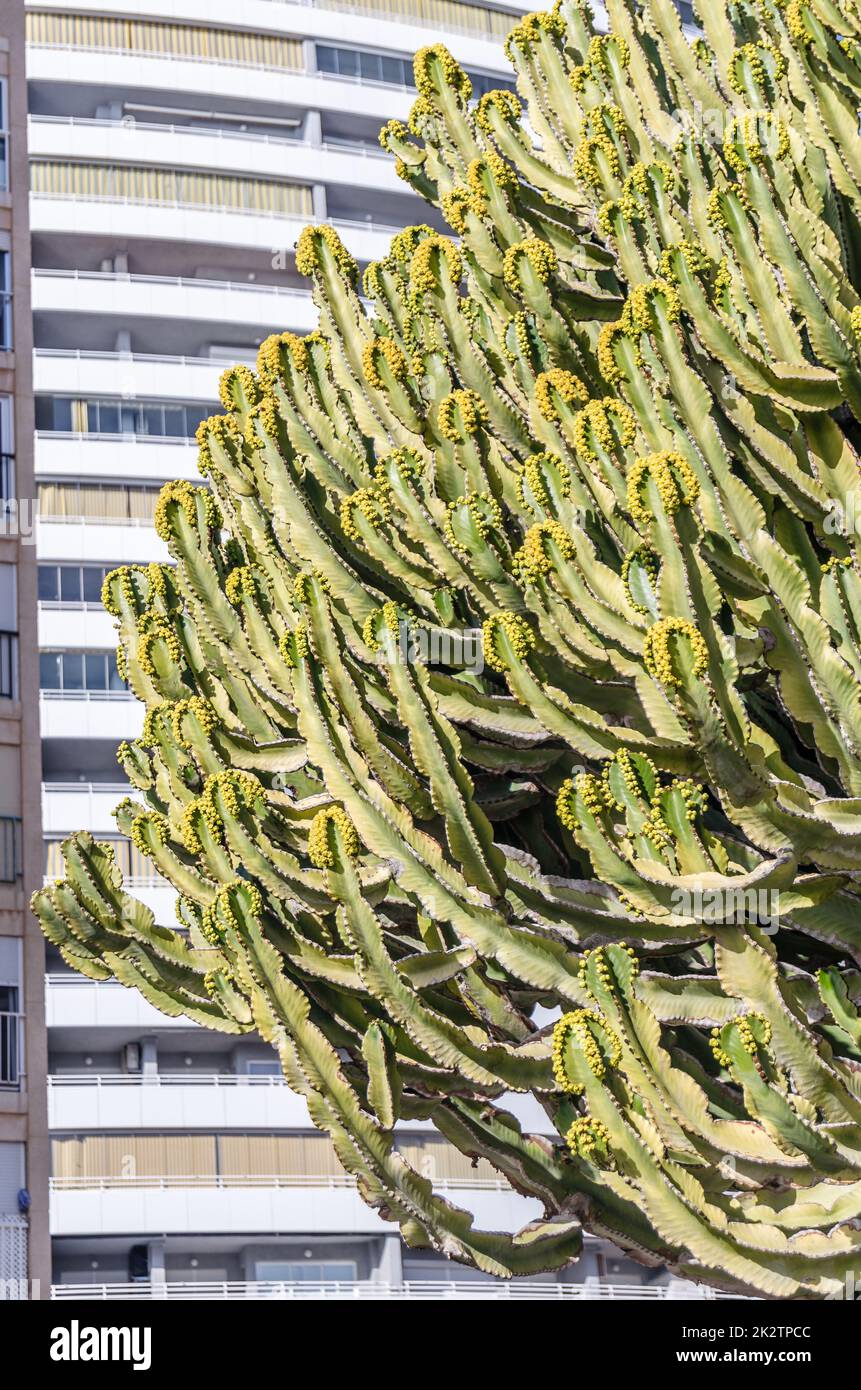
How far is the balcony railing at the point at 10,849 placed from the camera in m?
24.6

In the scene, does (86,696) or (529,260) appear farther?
(86,696)

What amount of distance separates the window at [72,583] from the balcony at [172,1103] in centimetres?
740

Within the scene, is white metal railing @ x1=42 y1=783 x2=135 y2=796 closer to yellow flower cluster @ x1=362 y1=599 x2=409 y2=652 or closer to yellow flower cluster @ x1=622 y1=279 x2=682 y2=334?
yellow flower cluster @ x1=362 y1=599 x2=409 y2=652

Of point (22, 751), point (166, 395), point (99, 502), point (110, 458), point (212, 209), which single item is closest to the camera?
point (22, 751)

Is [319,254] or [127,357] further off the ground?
[127,357]

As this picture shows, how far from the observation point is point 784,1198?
7.29m

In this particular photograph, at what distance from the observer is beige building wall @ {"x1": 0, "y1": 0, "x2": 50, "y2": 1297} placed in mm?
23078

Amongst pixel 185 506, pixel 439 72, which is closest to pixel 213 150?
pixel 439 72

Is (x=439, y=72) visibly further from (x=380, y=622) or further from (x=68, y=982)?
(x=68, y=982)

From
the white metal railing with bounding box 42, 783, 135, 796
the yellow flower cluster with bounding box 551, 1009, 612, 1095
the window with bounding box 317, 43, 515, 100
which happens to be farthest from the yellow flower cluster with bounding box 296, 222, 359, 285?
the window with bounding box 317, 43, 515, 100

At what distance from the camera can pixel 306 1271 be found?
27.0 meters

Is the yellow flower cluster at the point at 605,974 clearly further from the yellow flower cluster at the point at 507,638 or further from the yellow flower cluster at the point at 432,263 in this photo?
the yellow flower cluster at the point at 432,263

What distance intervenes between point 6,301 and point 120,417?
3192 mm

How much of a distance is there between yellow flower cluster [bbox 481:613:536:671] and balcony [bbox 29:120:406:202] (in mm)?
26913
